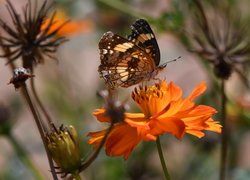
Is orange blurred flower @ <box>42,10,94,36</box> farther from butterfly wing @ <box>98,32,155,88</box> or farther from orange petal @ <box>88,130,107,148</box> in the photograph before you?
orange petal @ <box>88,130,107,148</box>

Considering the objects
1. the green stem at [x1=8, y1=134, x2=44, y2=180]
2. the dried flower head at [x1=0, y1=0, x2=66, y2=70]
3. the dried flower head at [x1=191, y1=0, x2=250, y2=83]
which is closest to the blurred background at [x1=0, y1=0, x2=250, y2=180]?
the green stem at [x1=8, y1=134, x2=44, y2=180]

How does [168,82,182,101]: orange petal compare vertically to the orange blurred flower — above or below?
below

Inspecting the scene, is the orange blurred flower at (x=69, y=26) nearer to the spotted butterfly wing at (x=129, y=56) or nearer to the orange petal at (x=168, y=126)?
A: the spotted butterfly wing at (x=129, y=56)

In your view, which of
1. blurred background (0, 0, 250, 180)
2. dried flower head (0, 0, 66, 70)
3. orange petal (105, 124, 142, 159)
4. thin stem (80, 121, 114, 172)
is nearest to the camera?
thin stem (80, 121, 114, 172)

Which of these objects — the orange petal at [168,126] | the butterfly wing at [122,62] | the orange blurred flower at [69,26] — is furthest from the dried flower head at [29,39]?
the orange blurred flower at [69,26]

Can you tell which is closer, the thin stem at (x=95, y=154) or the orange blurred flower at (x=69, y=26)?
the thin stem at (x=95, y=154)

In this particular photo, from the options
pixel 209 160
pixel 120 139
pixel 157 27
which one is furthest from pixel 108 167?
pixel 120 139

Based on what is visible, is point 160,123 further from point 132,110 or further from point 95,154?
point 132,110
